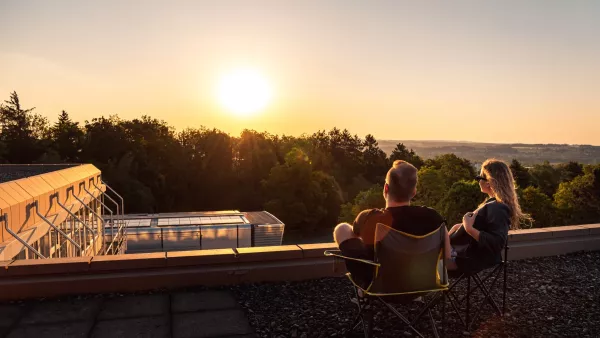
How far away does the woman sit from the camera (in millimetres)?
3574

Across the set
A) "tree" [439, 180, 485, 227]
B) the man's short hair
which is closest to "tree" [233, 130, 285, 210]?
"tree" [439, 180, 485, 227]

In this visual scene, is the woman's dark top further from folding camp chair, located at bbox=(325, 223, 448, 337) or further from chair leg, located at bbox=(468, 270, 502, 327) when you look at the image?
folding camp chair, located at bbox=(325, 223, 448, 337)

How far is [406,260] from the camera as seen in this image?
2.95m

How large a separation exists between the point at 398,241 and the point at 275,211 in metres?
35.7

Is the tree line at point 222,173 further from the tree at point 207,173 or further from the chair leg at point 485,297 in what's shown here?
the chair leg at point 485,297

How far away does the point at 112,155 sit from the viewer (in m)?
38.3

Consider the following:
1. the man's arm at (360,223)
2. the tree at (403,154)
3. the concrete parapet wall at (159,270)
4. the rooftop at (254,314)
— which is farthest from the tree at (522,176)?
the man's arm at (360,223)

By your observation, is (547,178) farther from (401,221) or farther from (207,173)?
(401,221)

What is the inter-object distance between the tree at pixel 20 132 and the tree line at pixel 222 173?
0.08 metres

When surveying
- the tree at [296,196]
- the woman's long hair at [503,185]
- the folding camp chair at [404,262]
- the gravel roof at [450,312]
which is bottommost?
the tree at [296,196]

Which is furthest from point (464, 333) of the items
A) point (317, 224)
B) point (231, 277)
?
point (317, 224)

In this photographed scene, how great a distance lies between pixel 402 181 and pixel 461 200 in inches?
951

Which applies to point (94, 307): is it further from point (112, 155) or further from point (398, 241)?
point (112, 155)

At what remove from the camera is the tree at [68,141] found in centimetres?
3716
